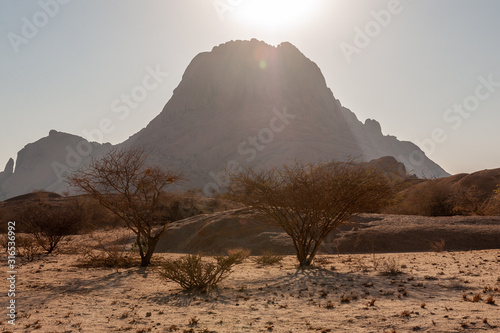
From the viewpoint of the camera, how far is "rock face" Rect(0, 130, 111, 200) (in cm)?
15150

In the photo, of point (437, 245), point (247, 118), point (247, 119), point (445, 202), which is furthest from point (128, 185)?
point (247, 118)

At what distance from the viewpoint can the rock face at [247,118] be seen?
90.9m

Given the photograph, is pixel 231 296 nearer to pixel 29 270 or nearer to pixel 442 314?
pixel 442 314

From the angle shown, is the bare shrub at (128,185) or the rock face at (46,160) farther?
the rock face at (46,160)

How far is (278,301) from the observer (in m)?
7.49

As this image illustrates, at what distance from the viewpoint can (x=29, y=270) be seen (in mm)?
11602

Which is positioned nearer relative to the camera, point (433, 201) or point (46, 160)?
point (433, 201)

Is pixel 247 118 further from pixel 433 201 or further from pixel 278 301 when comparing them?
pixel 278 301

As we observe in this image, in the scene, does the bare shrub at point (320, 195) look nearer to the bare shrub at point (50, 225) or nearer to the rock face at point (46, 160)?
the bare shrub at point (50, 225)

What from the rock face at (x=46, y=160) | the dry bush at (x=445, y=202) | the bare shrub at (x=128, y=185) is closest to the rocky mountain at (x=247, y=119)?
the rock face at (x=46, y=160)

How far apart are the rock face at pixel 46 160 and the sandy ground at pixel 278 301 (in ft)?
496

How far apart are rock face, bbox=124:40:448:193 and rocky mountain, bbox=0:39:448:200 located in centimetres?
28

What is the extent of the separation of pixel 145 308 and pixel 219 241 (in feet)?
40.2

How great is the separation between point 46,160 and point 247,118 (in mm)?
108049
